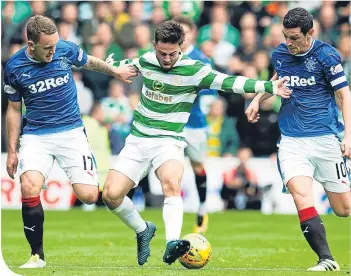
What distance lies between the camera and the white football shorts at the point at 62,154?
1171cm

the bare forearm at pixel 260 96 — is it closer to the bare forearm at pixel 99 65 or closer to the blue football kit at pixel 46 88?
the bare forearm at pixel 99 65

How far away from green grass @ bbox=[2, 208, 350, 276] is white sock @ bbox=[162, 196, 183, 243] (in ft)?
1.36

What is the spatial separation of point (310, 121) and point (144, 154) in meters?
1.88

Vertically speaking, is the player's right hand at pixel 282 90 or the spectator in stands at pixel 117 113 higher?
the player's right hand at pixel 282 90

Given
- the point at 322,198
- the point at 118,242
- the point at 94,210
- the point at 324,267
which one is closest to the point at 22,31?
the point at 94,210

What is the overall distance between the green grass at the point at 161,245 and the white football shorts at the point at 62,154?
40.2 inches

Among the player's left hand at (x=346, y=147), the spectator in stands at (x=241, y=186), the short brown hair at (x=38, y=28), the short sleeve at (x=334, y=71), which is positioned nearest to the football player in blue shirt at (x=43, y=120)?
the short brown hair at (x=38, y=28)

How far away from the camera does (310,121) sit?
1177 cm

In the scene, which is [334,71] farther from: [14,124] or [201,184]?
[201,184]

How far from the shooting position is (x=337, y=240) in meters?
15.4

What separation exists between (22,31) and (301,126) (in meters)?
11.7

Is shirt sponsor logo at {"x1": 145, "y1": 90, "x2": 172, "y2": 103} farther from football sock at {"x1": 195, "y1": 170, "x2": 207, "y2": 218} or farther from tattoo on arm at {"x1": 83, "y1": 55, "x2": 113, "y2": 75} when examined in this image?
football sock at {"x1": 195, "y1": 170, "x2": 207, "y2": 218}

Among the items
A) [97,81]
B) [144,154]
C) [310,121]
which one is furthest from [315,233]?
[97,81]

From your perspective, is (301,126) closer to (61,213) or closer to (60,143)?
(60,143)
